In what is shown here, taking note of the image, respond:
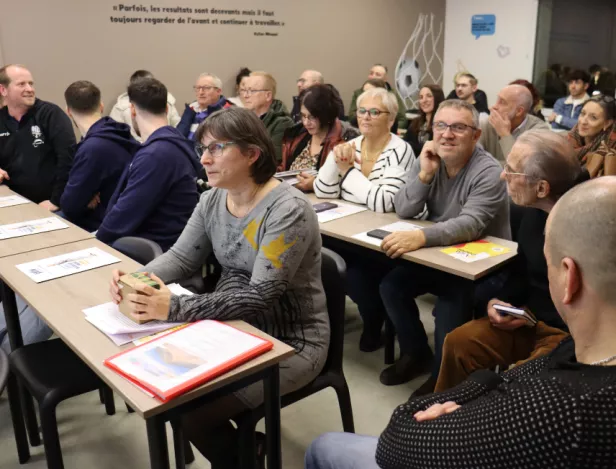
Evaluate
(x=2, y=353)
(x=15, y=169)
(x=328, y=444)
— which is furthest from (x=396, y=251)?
(x=15, y=169)

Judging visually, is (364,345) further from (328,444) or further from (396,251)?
(328,444)

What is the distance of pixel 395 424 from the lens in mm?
1166

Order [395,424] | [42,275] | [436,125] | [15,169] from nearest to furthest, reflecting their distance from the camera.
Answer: [395,424] → [42,275] → [436,125] → [15,169]

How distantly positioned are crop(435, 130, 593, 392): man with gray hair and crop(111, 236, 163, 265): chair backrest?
1.15m

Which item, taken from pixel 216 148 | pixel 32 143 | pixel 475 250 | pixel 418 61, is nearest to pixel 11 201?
pixel 32 143

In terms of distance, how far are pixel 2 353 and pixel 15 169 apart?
2.66 m

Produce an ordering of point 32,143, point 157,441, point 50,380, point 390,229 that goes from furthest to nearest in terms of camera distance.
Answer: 1. point 32,143
2. point 390,229
3. point 50,380
4. point 157,441

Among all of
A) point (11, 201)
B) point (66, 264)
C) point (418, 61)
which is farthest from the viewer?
point (418, 61)

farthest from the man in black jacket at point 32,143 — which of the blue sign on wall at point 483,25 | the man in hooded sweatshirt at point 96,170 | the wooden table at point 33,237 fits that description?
the blue sign on wall at point 483,25

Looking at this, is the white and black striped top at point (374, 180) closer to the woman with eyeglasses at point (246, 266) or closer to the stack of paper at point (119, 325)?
the woman with eyeglasses at point (246, 266)

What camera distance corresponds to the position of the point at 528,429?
0.87m

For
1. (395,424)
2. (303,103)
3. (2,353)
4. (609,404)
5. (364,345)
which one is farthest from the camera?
(303,103)

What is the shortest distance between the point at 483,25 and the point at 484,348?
7.17 m

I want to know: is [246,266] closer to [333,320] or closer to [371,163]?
[333,320]
